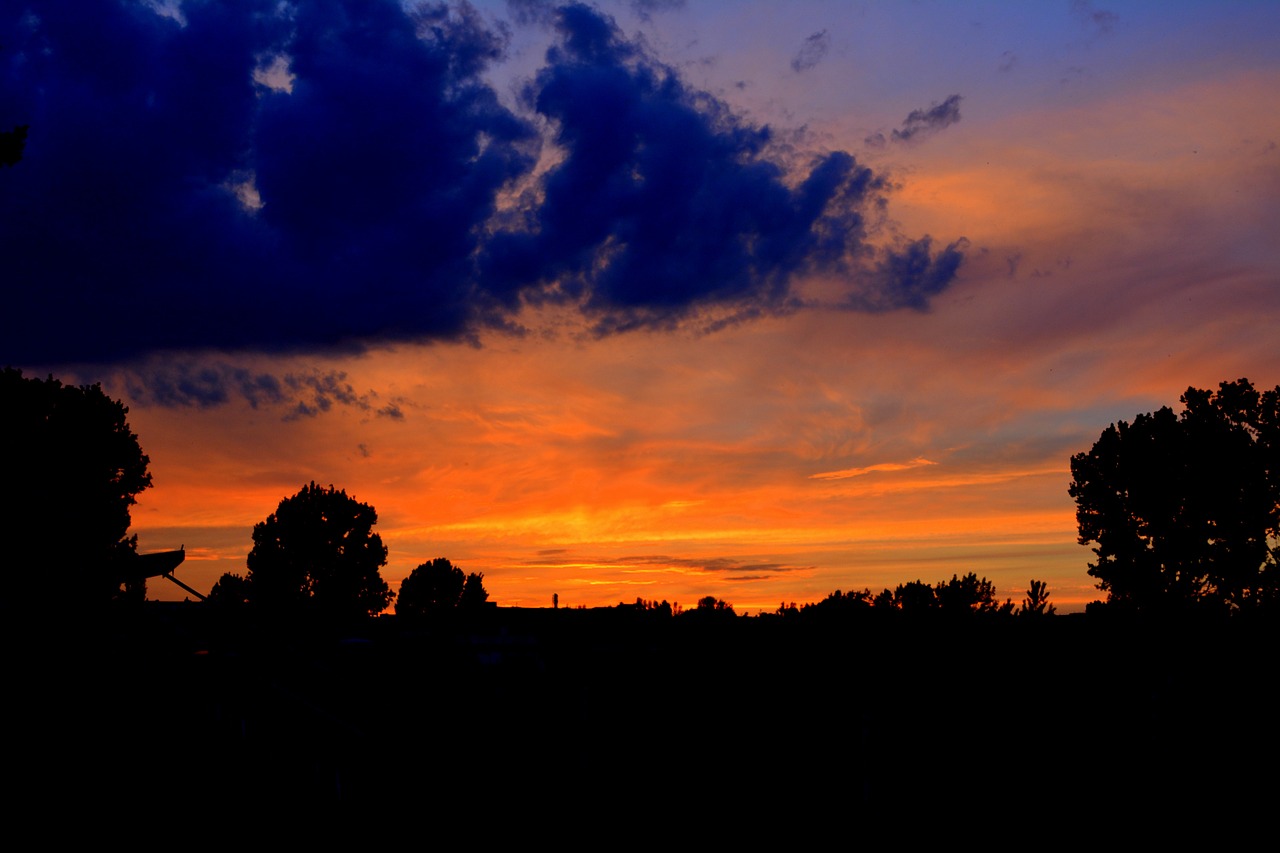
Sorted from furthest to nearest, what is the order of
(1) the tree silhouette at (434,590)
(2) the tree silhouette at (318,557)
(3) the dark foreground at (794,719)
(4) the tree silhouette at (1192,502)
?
(1) the tree silhouette at (434,590) < (2) the tree silhouette at (318,557) < (4) the tree silhouette at (1192,502) < (3) the dark foreground at (794,719)

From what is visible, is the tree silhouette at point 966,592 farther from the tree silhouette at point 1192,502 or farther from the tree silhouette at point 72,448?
the tree silhouette at point 72,448

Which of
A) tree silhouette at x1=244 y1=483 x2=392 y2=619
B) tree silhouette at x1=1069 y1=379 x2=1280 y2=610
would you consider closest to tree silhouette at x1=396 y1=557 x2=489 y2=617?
tree silhouette at x1=244 y1=483 x2=392 y2=619

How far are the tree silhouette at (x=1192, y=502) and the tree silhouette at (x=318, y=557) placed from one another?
47684 millimetres

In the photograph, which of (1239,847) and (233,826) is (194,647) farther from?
(1239,847)

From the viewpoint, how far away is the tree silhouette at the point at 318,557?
65.9 m

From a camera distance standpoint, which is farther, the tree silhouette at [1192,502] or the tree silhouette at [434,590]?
the tree silhouette at [434,590]

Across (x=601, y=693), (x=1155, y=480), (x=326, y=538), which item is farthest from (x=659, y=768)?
(x=326, y=538)

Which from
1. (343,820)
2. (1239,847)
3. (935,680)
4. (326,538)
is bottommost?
(1239,847)

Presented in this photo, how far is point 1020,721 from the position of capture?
77.5ft

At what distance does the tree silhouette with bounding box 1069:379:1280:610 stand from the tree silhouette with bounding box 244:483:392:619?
47.7 metres

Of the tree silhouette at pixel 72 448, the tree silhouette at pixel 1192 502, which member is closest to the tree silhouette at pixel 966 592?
the tree silhouette at pixel 1192 502

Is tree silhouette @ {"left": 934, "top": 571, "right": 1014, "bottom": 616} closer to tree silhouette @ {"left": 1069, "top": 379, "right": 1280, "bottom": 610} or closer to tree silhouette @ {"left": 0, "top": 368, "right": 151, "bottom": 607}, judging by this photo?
tree silhouette @ {"left": 1069, "top": 379, "right": 1280, "bottom": 610}

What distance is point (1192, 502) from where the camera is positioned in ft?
151

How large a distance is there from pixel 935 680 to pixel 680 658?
645 centimetres
